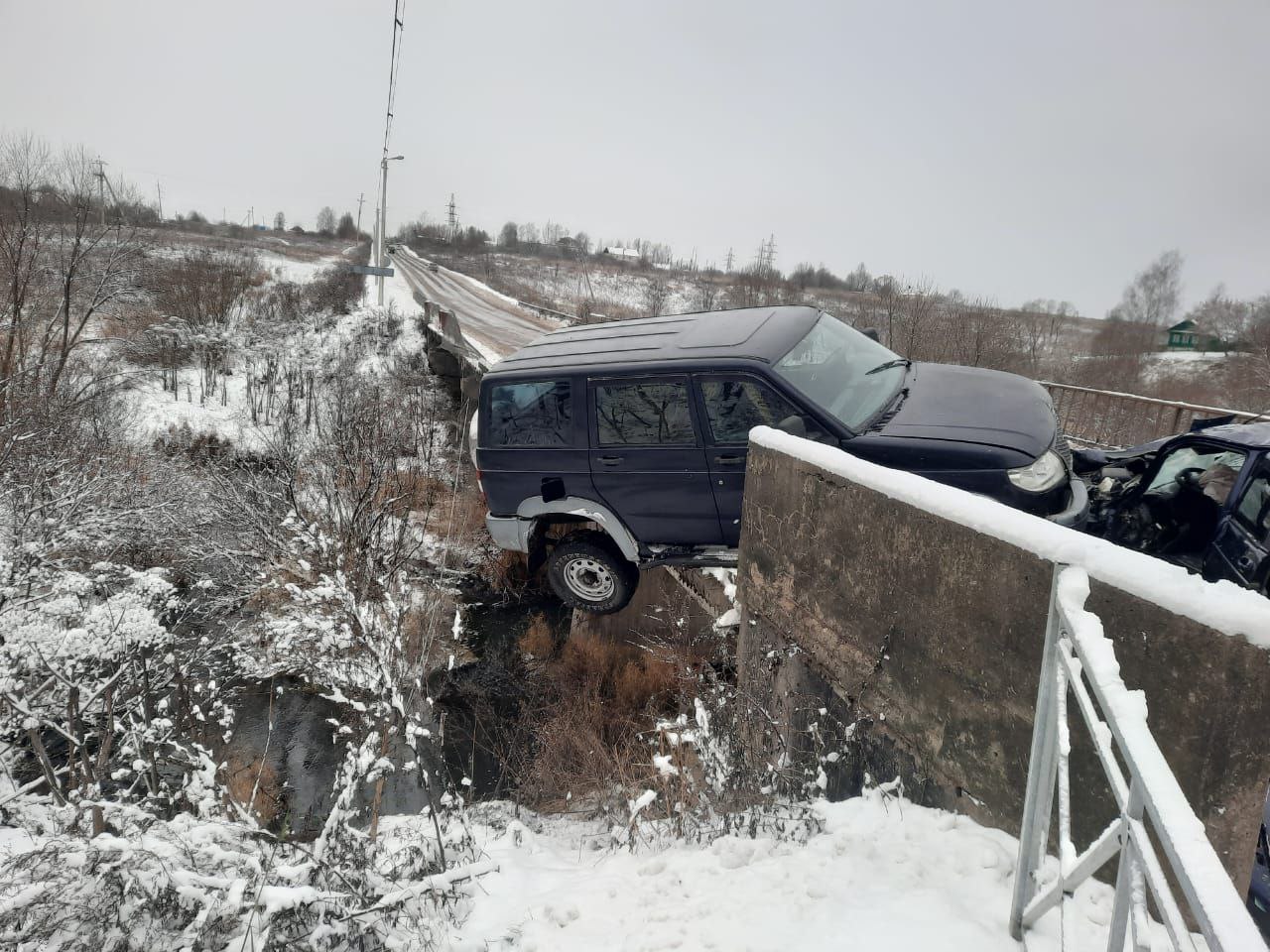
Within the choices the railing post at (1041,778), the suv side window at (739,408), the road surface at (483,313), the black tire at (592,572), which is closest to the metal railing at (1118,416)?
the suv side window at (739,408)

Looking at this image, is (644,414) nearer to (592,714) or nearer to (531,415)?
(531,415)

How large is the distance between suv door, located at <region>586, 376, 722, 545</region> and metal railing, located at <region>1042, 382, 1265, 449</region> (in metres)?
5.35

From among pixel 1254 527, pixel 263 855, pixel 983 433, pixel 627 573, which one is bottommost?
pixel 263 855

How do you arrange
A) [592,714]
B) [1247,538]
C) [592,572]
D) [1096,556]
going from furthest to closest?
[592,714] → [592,572] → [1247,538] → [1096,556]

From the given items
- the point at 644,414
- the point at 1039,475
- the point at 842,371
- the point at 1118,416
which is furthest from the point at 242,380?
the point at 1039,475

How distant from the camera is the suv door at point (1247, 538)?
337cm

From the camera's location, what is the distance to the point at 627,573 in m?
5.89

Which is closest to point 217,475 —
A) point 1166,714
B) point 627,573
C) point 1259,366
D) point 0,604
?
point 0,604

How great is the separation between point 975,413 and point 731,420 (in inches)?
63.3

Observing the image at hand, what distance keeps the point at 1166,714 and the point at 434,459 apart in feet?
55.5

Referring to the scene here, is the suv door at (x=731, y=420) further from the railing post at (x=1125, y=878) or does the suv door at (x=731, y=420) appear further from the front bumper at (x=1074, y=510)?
the railing post at (x=1125, y=878)

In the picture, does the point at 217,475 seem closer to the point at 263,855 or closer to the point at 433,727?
the point at 433,727

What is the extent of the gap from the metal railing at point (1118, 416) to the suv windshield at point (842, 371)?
157 inches

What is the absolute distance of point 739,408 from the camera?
4.86 metres
